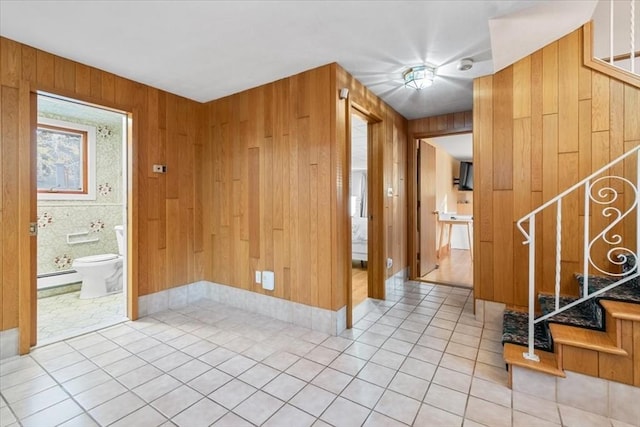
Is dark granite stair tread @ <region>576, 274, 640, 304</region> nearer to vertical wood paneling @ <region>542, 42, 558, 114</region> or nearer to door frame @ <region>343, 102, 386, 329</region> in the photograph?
vertical wood paneling @ <region>542, 42, 558, 114</region>

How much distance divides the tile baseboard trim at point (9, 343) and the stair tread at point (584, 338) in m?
3.97

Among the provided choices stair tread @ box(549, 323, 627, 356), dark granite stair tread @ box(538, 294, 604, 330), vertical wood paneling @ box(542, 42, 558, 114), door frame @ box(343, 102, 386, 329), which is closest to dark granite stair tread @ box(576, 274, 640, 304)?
dark granite stair tread @ box(538, 294, 604, 330)

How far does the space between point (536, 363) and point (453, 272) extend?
328 cm

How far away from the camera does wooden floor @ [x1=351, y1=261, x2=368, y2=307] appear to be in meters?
3.70

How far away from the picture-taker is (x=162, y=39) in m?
2.28

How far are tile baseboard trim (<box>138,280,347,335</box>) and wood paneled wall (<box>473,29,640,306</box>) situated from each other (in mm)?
1571

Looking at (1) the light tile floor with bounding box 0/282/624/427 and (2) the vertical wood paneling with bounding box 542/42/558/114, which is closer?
(1) the light tile floor with bounding box 0/282/624/427

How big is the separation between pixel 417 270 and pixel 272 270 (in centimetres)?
258

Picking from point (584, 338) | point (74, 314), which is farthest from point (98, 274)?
point (584, 338)

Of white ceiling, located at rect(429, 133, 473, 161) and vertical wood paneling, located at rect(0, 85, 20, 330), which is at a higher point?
white ceiling, located at rect(429, 133, 473, 161)

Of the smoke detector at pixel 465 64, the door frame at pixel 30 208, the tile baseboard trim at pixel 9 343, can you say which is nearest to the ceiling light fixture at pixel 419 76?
the smoke detector at pixel 465 64

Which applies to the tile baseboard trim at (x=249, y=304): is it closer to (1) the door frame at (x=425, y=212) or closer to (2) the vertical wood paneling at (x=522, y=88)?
(1) the door frame at (x=425, y=212)

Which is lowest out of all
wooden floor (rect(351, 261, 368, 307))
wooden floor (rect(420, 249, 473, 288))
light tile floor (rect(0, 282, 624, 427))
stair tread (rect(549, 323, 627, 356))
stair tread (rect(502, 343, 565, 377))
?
light tile floor (rect(0, 282, 624, 427))

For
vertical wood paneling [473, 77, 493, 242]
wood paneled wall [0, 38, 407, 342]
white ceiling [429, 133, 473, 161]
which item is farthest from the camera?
white ceiling [429, 133, 473, 161]
